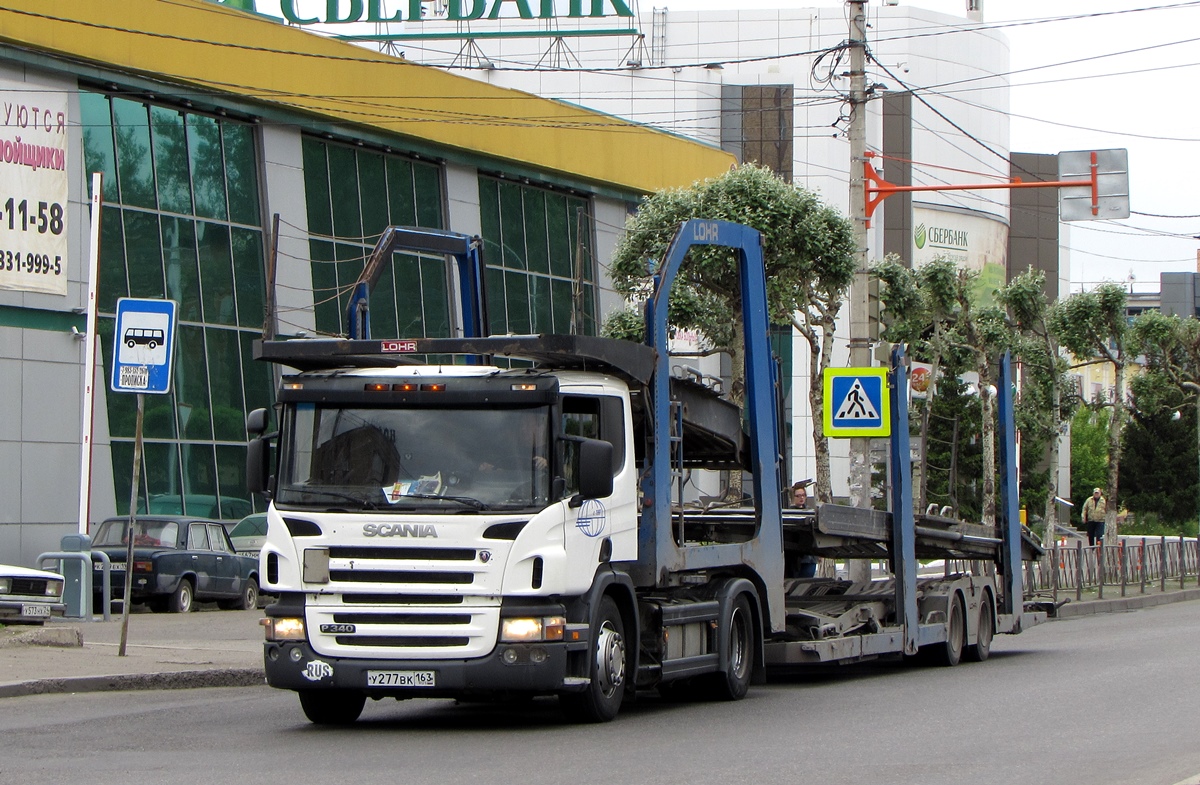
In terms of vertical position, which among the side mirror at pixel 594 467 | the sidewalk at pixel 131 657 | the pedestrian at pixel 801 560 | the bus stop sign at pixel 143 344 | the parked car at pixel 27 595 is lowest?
the sidewalk at pixel 131 657

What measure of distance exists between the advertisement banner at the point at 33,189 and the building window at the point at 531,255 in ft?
37.3

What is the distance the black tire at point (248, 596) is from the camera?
1021 inches

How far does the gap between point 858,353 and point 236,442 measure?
548 inches

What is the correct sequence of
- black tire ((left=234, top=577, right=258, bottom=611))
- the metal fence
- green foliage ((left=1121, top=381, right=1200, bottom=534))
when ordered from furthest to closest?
green foliage ((left=1121, top=381, right=1200, bottom=534)) → the metal fence → black tire ((left=234, top=577, right=258, bottom=611))

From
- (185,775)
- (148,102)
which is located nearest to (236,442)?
(148,102)

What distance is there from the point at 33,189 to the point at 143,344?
12.5 m

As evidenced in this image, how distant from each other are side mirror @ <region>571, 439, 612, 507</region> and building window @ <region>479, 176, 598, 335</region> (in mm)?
25462

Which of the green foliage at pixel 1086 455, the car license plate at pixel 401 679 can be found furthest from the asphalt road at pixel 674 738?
the green foliage at pixel 1086 455

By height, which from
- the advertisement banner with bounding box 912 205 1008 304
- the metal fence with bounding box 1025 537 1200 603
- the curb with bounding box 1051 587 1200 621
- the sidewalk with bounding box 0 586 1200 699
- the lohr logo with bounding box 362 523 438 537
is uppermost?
the advertisement banner with bounding box 912 205 1008 304

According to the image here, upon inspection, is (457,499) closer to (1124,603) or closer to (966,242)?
(1124,603)

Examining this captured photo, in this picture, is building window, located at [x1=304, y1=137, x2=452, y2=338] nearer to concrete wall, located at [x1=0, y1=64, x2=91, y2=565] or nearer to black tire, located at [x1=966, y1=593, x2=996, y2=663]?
concrete wall, located at [x1=0, y1=64, x2=91, y2=565]

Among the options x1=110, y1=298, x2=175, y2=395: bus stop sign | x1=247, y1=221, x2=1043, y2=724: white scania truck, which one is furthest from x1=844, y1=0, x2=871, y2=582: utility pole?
x1=110, y1=298, x2=175, y2=395: bus stop sign

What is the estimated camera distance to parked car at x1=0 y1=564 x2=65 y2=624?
63.7ft

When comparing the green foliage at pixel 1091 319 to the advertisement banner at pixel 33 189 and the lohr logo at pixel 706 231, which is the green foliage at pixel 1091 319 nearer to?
the advertisement banner at pixel 33 189
